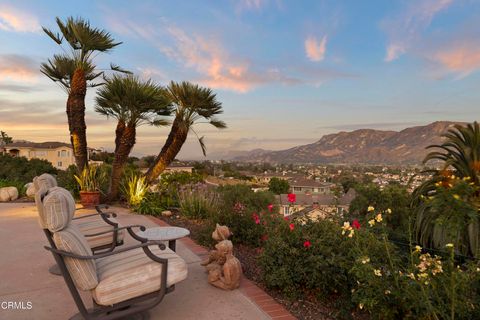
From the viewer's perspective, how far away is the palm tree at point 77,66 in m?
8.56

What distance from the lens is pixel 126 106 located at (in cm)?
873

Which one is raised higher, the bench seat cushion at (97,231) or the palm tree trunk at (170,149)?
the palm tree trunk at (170,149)

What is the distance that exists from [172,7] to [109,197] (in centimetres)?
673

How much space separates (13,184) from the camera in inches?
449

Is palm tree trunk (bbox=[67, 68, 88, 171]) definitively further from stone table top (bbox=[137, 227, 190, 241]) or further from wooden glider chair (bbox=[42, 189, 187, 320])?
wooden glider chair (bbox=[42, 189, 187, 320])

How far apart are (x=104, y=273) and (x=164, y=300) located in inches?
38.2

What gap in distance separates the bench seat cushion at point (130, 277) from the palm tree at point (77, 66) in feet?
24.2

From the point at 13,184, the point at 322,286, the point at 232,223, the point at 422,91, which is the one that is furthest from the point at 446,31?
the point at 13,184

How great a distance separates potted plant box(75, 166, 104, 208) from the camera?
8.64 m

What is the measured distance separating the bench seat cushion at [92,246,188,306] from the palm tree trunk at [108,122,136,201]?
6.66m

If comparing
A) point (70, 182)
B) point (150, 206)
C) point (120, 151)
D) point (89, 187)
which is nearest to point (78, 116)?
point (120, 151)

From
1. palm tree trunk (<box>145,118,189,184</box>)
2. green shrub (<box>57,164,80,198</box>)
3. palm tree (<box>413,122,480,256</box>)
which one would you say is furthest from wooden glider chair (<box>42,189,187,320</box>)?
green shrub (<box>57,164,80,198</box>)

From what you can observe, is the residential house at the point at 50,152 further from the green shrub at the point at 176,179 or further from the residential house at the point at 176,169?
the green shrub at the point at 176,179

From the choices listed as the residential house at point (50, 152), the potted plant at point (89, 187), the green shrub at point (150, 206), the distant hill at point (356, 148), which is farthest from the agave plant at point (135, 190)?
the distant hill at point (356, 148)
